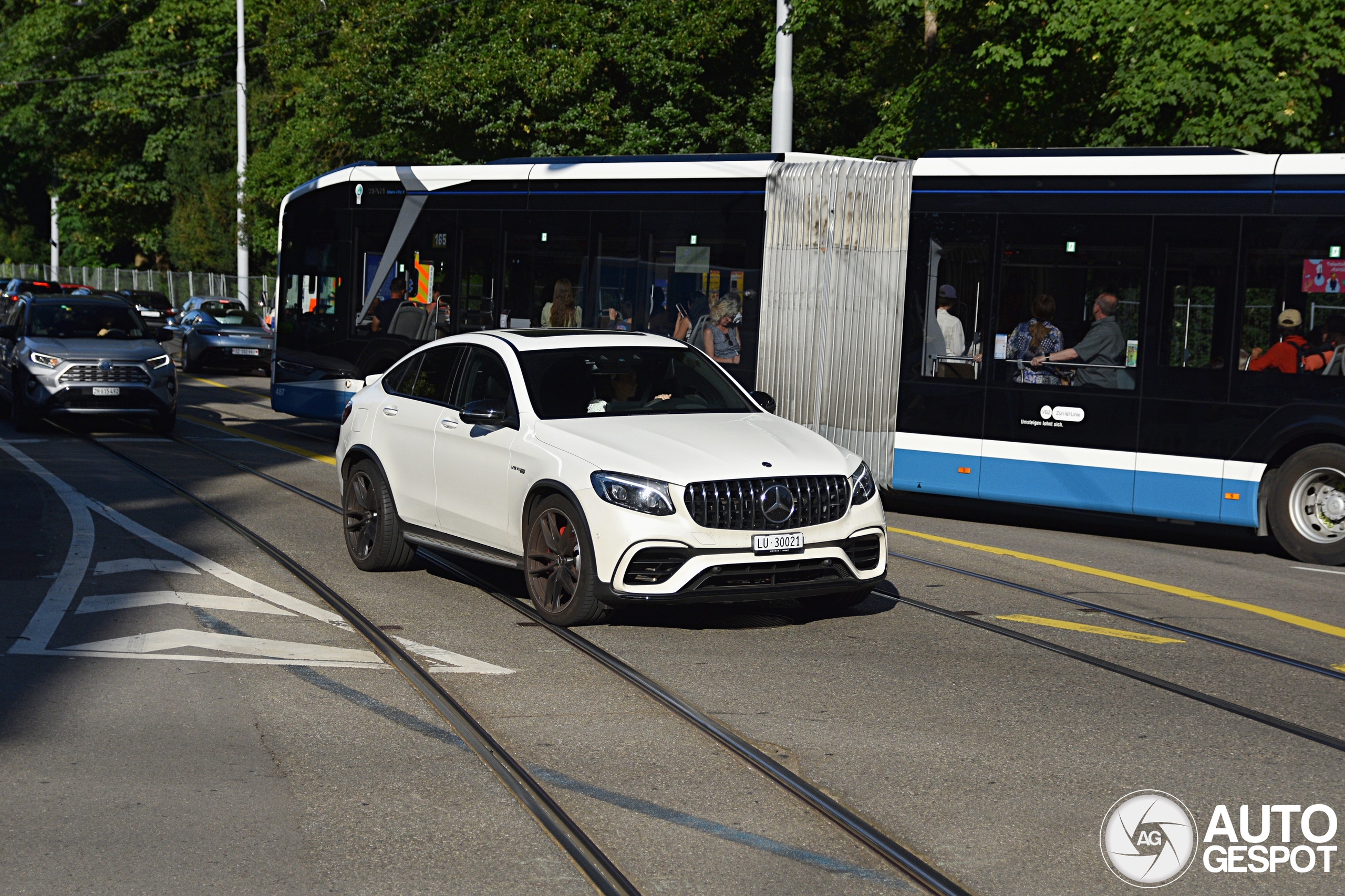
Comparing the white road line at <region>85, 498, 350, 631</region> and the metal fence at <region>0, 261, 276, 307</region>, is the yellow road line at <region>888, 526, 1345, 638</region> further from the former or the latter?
the metal fence at <region>0, 261, 276, 307</region>

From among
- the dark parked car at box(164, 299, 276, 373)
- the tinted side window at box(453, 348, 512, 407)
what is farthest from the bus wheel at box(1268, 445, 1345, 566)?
the dark parked car at box(164, 299, 276, 373)

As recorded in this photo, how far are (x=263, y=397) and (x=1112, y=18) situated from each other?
1589 cm

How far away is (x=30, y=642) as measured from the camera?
7898 mm

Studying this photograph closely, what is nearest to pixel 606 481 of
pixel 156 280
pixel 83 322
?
pixel 83 322

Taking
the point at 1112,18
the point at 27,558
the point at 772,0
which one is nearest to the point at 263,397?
the point at 772,0

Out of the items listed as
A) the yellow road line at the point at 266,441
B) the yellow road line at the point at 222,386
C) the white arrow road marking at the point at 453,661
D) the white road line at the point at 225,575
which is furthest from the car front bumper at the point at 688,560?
the yellow road line at the point at 222,386

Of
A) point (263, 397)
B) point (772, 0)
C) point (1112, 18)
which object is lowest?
point (263, 397)

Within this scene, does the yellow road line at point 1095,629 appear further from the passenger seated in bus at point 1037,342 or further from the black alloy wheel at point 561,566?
the passenger seated in bus at point 1037,342

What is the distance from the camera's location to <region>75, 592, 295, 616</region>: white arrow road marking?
29.2 feet

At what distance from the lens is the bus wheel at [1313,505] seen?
12188 mm

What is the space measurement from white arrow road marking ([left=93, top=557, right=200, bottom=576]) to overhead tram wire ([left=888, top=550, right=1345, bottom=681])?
16.3 feet

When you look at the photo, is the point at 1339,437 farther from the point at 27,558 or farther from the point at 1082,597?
the point at 27,558

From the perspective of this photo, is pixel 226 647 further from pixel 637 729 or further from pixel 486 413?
pixel 637 729

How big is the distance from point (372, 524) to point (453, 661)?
2.89 meters
